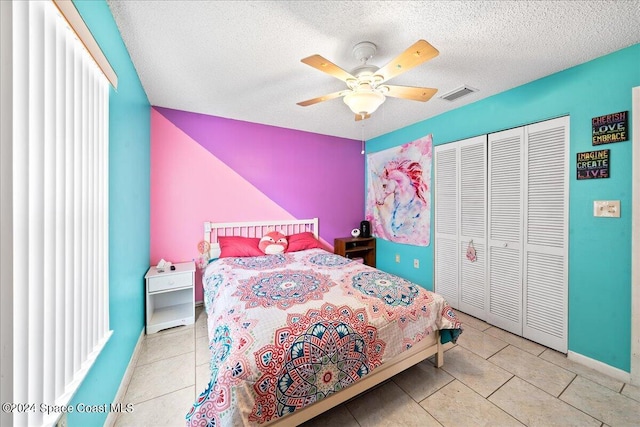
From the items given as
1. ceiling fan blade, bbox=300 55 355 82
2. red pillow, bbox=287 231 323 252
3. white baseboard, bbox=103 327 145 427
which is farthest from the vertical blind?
red pillow, bbox=287 231 323 252

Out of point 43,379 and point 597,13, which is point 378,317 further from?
point 597,13

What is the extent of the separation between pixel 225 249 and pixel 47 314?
6.61ft

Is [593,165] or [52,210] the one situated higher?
[593,165]

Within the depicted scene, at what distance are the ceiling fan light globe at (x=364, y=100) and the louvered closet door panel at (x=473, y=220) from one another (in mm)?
1606

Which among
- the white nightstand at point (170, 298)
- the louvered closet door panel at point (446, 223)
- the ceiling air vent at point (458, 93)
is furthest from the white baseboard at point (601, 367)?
the white nightstand at point (170, 298)

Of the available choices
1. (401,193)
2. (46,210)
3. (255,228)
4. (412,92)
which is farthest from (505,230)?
(46,210)

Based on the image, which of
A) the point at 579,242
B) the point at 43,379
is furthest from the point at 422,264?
the point at 43,379

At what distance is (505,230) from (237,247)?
9.85 feet

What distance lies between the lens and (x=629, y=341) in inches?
66.7

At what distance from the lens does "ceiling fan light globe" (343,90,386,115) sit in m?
1.68

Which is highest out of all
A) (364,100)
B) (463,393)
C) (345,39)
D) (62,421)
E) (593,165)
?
(345,39)

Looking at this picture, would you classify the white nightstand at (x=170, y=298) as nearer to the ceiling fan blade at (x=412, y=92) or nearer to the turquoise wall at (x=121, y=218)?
the turquoise wall at (x=121, y=218)

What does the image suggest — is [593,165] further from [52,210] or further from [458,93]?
[52,210]

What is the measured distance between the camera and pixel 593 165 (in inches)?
72.7
